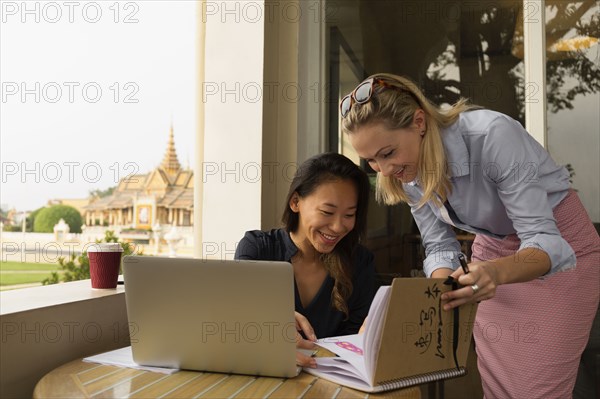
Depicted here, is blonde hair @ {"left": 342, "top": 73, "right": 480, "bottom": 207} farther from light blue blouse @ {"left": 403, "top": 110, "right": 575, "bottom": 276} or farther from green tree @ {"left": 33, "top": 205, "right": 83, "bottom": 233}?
green tree @ {"left": 33, "top": 205, "right": 83, "bottom": 233}

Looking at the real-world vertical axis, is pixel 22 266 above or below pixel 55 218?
below

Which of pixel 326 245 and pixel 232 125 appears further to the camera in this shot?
pixel 232 125

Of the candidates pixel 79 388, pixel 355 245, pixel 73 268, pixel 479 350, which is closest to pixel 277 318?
pixel 79 388

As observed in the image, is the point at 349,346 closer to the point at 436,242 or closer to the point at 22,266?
the point at 436,242

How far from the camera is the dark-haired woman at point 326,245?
1.56 metres

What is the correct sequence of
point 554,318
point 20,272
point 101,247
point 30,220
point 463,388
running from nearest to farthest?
point 554,318 < point 101,247 < point 20,272 < point 30,220 < point 463,388

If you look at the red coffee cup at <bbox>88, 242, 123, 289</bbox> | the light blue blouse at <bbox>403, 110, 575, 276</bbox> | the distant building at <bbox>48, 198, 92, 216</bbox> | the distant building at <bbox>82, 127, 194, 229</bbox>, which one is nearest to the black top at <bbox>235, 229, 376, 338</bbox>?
the light blue blouse at <bbox>403, 110, 575, 276</bbox>

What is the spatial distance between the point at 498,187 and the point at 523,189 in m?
0.07

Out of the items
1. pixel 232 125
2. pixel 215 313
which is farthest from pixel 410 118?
pixel 232 125

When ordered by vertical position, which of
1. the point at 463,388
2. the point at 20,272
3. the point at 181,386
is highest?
the point at 20,272

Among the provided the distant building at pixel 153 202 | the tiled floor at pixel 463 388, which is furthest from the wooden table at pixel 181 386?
the distant building at pixel 153 202

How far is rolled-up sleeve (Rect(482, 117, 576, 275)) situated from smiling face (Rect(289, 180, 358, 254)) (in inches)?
14.7

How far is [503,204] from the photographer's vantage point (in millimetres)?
1429

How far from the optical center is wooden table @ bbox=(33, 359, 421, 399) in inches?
37.1
